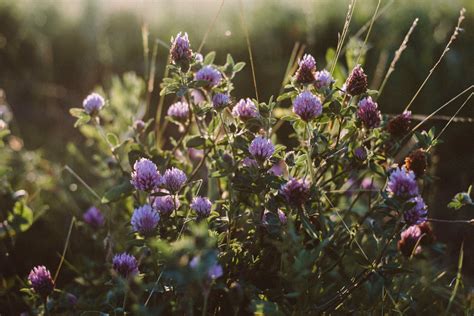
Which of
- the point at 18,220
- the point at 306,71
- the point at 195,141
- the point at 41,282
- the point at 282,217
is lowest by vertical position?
the point at 18,220

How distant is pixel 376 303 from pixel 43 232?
1530 mm

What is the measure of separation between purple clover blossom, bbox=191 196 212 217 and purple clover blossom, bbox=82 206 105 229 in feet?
2.53

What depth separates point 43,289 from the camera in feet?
4.87

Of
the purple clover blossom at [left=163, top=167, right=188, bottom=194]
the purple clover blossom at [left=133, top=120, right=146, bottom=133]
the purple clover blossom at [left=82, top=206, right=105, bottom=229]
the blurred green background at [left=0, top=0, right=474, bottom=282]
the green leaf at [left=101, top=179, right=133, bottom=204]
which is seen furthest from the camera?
the blurred green background at [left=0, top=0, right=474, bottom=282]

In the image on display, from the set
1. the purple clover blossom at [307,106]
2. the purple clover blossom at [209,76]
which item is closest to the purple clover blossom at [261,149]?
the purple clover blossom at [307,106]

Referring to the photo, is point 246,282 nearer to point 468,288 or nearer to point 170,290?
point 170,290

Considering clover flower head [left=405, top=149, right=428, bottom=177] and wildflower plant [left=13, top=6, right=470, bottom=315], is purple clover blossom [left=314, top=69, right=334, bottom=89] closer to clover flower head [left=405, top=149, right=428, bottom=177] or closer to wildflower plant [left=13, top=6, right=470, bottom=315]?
wildflower plant [left=13, top=6, right=470, bottom=315]

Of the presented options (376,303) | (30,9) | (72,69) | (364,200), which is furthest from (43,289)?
(30,9)

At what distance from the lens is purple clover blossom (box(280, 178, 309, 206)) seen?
4.43ft

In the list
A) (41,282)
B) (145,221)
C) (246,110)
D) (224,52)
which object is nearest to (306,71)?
(246,110)

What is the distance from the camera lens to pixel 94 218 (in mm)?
2062

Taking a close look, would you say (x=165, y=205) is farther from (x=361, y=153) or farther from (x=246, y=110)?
(x=361, y=153)

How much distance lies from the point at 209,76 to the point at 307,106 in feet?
0.93

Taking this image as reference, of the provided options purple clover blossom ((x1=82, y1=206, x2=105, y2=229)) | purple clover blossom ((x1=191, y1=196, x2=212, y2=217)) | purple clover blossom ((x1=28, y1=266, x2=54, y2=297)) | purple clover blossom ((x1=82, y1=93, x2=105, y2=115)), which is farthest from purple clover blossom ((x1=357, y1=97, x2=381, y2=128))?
purple clover blossom ((x1=82, y1=206, x2=105, y2=229))
